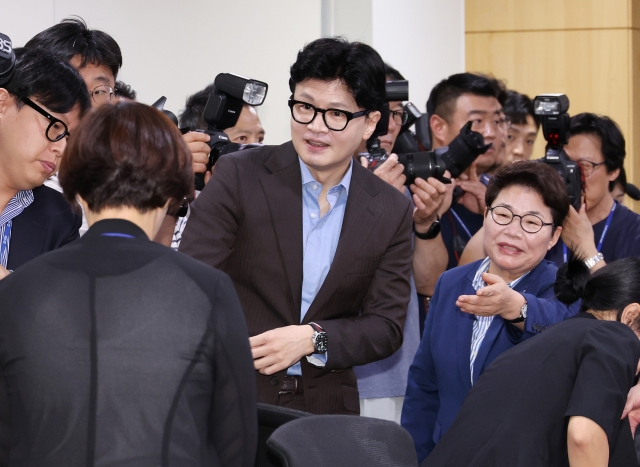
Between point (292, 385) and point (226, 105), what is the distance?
950mm

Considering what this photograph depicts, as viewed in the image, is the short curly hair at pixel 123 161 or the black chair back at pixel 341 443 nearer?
the short curly hair at pixel 123 161

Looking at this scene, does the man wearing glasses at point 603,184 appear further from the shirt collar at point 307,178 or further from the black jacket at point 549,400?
the black jacket at point 549,400

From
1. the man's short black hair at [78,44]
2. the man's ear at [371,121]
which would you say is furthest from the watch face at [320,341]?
the man's short black hair at [78,44]

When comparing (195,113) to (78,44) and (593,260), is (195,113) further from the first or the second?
(593,260)

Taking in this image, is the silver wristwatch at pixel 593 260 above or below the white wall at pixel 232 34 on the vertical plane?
below

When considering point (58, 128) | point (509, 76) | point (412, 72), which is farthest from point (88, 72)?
point (509, 76)

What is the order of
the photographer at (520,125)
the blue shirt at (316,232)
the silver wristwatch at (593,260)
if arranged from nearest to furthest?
the blue shirt at (316,232) → the silver wristwatch at (593,260) → the photographer at (520,125)

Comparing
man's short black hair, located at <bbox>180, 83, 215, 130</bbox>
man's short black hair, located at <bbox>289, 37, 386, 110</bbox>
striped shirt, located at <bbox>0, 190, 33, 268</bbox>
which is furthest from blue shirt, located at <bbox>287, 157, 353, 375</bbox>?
man's short black hair, located at <bbox>180, 83, 215, 130</bbox>

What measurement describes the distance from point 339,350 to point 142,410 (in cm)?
88

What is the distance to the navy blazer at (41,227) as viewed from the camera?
78.1 inches

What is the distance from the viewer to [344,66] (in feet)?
7.09

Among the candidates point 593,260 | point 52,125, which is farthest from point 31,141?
point 593,260

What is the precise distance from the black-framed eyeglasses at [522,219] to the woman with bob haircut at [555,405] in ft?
1.49

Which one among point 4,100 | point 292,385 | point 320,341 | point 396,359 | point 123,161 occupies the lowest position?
point 396,359
